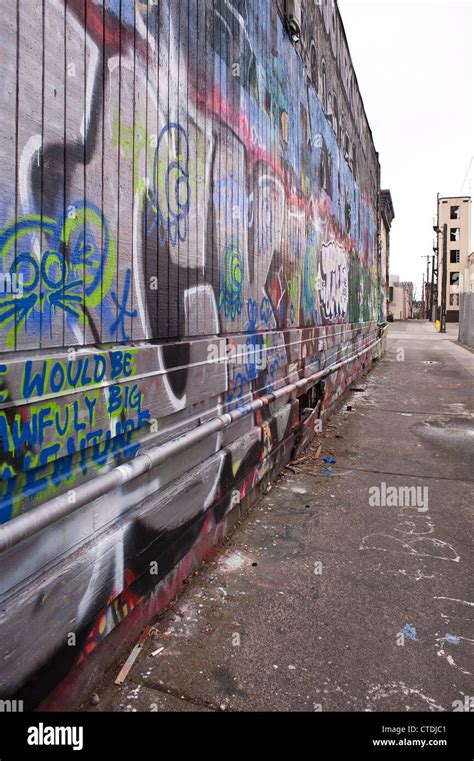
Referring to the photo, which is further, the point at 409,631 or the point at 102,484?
the point at 409,631

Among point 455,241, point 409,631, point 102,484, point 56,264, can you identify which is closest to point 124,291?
point 56,264

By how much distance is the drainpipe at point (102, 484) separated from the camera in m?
1.84

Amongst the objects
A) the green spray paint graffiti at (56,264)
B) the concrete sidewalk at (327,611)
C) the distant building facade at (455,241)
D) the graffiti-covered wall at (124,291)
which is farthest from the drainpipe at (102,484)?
the distant building facade at (455,241)

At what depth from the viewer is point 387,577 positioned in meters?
3.48

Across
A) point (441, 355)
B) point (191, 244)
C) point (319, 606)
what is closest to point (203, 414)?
point (191, 244)

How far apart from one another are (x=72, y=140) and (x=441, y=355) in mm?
20124

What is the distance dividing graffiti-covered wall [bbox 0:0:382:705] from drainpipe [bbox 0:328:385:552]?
0.06 metres

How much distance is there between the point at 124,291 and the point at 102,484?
96 centimetres

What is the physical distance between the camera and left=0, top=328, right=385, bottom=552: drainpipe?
1843 millimetres

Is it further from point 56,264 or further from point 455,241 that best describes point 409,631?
point 455,241

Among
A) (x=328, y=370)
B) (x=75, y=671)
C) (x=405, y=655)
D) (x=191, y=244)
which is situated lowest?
(x=405, y=655)

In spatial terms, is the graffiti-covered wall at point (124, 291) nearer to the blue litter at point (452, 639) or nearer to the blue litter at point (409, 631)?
the blue litter at point (409, 631)

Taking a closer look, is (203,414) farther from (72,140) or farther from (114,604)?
(72,140)

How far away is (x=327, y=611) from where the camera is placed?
307 cm
